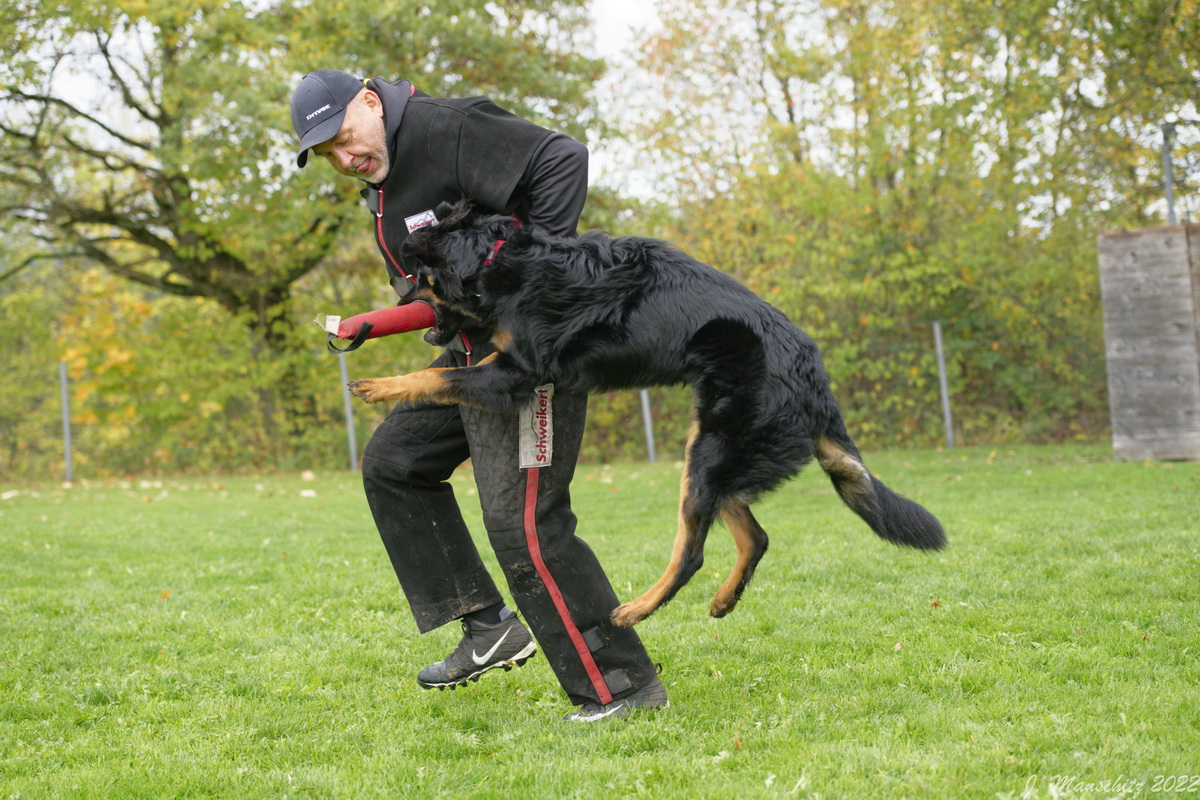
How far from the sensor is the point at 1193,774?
2.32 metres

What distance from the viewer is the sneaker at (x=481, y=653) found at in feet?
11.3

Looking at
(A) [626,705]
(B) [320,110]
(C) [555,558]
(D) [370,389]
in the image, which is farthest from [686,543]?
(B) [320,110]

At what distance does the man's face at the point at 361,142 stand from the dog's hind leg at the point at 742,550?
5.40 ft

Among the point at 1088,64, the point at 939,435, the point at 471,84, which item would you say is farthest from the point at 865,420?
the point at 471,84

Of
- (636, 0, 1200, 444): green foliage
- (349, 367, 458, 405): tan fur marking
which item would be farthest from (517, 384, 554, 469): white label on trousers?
(636, 0, 1200, 444): green foliage

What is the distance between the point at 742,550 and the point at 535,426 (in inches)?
32.9

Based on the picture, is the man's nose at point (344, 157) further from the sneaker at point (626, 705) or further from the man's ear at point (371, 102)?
the sneaker at point (626, 705)

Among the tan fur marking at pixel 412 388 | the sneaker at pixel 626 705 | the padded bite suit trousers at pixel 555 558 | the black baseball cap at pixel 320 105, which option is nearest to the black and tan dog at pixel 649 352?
the tan fur marking at pixel 412 388

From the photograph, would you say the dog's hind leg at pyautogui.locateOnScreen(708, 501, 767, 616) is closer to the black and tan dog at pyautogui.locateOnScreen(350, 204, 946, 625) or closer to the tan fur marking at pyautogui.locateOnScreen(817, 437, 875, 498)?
the black and tan dog at pyautogui.locateOnScreen(350, 204, 946, 625)

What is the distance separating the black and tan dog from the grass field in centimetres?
60

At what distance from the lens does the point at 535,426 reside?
3.03 meters

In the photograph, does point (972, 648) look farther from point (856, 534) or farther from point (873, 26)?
point (873, 26)

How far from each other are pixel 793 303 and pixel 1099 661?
10.6m

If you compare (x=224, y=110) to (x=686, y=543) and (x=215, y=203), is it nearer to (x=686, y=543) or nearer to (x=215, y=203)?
(x=215, y=203)
